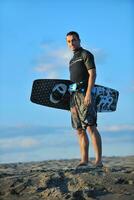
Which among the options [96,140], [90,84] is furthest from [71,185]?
[90,84]

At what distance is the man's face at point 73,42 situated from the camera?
6.67 meters

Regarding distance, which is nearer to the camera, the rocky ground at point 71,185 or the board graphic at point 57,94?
the rocky ground at point 71,185

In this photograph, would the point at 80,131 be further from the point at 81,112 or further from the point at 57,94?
the point at 57,94

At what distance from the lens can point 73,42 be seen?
263 inches

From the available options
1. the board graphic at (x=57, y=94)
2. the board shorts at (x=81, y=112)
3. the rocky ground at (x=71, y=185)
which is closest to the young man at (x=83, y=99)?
the board shorts at (x=81, y=112)

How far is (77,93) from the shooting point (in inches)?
263

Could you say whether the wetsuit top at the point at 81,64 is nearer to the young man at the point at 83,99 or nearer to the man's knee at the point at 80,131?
the young man at the point at 83,99

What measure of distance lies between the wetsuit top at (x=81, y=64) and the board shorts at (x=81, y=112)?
207 millimetres

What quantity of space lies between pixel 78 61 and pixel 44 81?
1346mm

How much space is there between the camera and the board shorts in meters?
6.49

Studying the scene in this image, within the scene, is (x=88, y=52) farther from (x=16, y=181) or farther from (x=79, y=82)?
(x=16, y=181)

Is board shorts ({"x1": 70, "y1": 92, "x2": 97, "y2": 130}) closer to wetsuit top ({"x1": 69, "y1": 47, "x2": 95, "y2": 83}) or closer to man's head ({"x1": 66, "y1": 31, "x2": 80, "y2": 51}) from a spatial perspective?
wetsuit top ({"x1": 69, "y1": 47, "x2": 95, "y2": 83})

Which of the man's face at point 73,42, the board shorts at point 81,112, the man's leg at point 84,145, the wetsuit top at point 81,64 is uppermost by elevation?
the man's face at point 73,42

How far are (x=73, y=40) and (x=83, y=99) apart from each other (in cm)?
77
